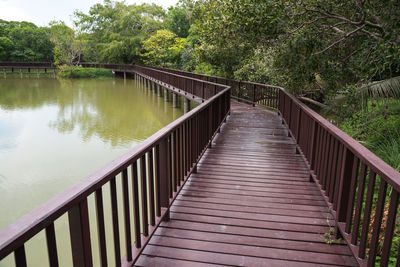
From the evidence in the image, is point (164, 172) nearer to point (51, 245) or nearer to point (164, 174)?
point (164, 174)

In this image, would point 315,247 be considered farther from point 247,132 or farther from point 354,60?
point 247,132

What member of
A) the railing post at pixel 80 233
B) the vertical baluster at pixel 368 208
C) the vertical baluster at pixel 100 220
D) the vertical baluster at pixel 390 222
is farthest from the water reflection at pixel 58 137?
the vertical baluster at pixel 390 222

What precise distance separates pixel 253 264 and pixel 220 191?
1.65 m

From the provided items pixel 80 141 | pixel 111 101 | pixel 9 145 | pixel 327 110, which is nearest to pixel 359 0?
pixel 327 110

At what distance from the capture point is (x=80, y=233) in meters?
1.64

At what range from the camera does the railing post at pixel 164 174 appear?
3047mm

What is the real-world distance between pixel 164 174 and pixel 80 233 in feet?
5.10

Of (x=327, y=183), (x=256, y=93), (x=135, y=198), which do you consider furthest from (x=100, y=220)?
(x=256, y=93)

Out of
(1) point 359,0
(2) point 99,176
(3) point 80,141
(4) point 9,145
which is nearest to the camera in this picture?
(2) point 99,176

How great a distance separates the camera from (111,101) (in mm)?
22484

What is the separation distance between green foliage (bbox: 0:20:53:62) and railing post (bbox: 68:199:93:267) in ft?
190

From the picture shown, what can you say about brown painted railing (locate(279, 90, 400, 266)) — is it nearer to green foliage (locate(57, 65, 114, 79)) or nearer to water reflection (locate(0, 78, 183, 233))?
water reflection (locate(0, 78, 183, 233))

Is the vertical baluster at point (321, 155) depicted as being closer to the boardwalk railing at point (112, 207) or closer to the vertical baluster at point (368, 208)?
the vertical baluster at point (368, 208)

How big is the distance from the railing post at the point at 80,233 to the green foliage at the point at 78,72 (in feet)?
149
